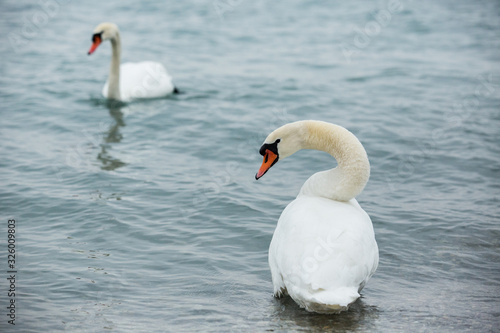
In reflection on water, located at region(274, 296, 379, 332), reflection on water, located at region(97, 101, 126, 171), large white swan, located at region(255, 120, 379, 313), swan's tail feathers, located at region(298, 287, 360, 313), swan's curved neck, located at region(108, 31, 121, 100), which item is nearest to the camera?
swan's tail feathers, located at region(298, 287, 360, 313)

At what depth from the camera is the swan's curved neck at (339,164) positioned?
5.86 meters

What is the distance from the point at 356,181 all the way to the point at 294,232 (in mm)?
762

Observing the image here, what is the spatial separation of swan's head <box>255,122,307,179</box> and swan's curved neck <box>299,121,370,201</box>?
0.25ft

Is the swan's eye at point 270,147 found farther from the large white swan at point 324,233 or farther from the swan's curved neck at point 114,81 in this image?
the swan's curved neck at point 114,81

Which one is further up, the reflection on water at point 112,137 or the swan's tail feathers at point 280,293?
the swan's tail feathers at point 280,293

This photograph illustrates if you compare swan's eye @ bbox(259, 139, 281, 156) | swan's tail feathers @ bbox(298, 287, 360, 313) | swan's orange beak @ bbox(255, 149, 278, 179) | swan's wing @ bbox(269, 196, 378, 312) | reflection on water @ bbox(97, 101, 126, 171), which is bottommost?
reflection on water @ bbox(97, 101, 126, 171)

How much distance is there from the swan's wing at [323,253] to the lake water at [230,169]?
0.43 metres

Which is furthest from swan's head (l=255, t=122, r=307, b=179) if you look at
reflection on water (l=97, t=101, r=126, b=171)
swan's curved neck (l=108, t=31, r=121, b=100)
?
swan's curved neck (l=108, t=31, r=121, b=100)

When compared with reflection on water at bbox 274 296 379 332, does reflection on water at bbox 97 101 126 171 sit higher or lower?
lower

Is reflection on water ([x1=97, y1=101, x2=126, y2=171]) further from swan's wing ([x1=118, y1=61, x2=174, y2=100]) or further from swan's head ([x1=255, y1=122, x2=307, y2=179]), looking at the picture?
swan's head ([x1=255, y1=122, x2=307, y2=179])

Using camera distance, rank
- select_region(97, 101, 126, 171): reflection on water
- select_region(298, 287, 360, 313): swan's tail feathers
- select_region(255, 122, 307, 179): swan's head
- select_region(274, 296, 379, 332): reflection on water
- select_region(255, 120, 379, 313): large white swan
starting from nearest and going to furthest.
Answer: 1. select_region(298, 287, 360, 313): swan's tail feathers
2. select_region(255, 120, 379, 313): large white swan
3. select_region(274, 296, 379, 332): reflection on water
4. select_region(255, 122, 307, 179): swan's head
5. select_region(97, 101, 126, 171): reflection on water

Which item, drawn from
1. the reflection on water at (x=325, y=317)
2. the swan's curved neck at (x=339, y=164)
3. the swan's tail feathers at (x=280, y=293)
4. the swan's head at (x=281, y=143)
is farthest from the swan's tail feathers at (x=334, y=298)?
the swan's head at (x=281, y=143)

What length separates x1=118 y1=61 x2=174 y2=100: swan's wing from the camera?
1300 cm

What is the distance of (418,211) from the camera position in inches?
320
